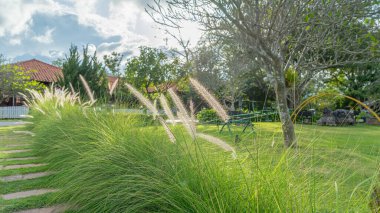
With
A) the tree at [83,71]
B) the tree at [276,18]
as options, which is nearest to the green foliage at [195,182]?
the tree at [276,18]

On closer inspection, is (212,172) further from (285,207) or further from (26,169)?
(26,169)

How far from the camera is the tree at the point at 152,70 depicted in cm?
2144

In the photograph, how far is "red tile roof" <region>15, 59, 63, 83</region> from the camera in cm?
2192

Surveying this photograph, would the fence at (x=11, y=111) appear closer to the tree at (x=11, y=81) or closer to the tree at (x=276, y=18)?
the tree at (x=11, y=81)

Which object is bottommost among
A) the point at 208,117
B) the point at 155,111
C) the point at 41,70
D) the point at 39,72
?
the point at 208,117

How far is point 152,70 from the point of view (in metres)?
21.5

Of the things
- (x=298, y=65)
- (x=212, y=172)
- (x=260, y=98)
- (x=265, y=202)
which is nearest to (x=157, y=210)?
(x=212, y=172)

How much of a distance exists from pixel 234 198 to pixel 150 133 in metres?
1.35

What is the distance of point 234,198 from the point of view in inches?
44.3

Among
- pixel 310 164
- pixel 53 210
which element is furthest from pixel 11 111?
pixel 310 164

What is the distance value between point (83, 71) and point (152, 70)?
30.0ft

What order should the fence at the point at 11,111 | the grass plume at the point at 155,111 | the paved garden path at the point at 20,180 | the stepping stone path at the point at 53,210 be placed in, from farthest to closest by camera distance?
1. the fence at the point at 11,111
2. the paved garden path at the point at 20,180
3. the stepping stone path at the point at 53,210
4. the grass plume at the point at 155,111

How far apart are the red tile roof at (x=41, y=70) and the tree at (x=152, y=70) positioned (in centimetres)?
639

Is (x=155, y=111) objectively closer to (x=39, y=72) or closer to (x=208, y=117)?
(x=208, y=117)
